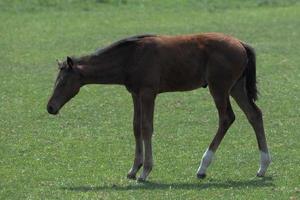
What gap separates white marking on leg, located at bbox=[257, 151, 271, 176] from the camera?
12.1m

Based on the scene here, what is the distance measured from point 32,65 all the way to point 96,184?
41.9 ft

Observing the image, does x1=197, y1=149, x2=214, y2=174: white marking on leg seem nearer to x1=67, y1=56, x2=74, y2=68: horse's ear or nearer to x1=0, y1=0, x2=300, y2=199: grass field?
x1=0, y1=0, x2=300, y2=199: grass field

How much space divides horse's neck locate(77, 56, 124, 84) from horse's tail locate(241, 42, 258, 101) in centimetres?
166

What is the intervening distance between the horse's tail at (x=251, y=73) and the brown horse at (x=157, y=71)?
0.05 ft

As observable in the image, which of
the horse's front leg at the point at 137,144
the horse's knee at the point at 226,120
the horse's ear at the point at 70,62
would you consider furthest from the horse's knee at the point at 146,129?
the horse's ear at the point at 70,62

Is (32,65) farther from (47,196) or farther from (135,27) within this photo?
(47,196)

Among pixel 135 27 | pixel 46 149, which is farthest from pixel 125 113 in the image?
pixel 135 27

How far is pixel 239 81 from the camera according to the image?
40.6 ft

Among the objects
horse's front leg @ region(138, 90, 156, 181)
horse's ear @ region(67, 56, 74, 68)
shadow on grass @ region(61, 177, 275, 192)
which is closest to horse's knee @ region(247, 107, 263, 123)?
shadow on grass @ region(61, 177, 275, 192)

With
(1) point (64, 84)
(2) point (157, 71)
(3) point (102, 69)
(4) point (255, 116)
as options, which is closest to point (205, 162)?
(4) point (255, 116)

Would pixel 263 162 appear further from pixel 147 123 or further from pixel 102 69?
pixel 102 69

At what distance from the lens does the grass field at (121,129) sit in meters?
11.4

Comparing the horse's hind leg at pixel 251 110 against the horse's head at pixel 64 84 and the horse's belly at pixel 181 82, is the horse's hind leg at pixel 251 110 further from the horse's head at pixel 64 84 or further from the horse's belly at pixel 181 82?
the horse's head at pixel 64 84

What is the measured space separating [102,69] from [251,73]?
1.96 meters
